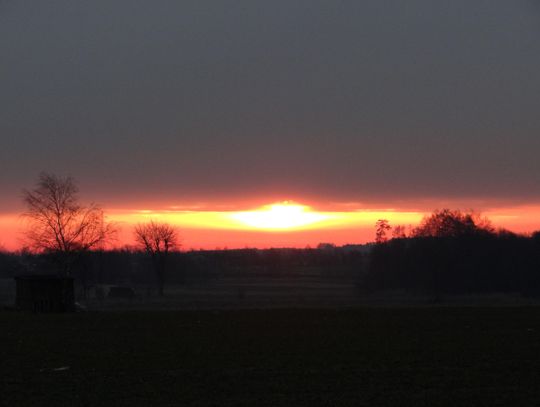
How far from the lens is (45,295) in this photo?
1660 inches

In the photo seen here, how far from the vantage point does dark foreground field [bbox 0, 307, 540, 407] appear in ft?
46.9

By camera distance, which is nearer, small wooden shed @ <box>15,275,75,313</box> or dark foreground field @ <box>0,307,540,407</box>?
dark foreground field @ <box>0,307,540,407</box>

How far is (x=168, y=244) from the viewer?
102125 millimetres

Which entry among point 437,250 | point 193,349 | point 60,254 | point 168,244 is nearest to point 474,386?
point 193,349

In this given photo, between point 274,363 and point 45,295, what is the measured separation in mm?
26536

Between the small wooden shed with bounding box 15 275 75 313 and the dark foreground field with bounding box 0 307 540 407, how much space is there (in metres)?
10.4

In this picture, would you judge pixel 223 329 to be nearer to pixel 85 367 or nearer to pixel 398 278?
pixel 85 367

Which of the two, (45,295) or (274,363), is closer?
(274,363)

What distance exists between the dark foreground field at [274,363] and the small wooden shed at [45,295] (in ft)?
34.0

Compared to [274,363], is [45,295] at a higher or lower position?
higher

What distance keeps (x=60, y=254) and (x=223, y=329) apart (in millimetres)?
39069

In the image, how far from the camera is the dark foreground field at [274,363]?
1429 centimetres

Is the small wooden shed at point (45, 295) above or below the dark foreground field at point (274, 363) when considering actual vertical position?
above

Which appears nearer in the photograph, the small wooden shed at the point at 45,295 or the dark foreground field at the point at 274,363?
the dark foreground field at the point at 274,363
